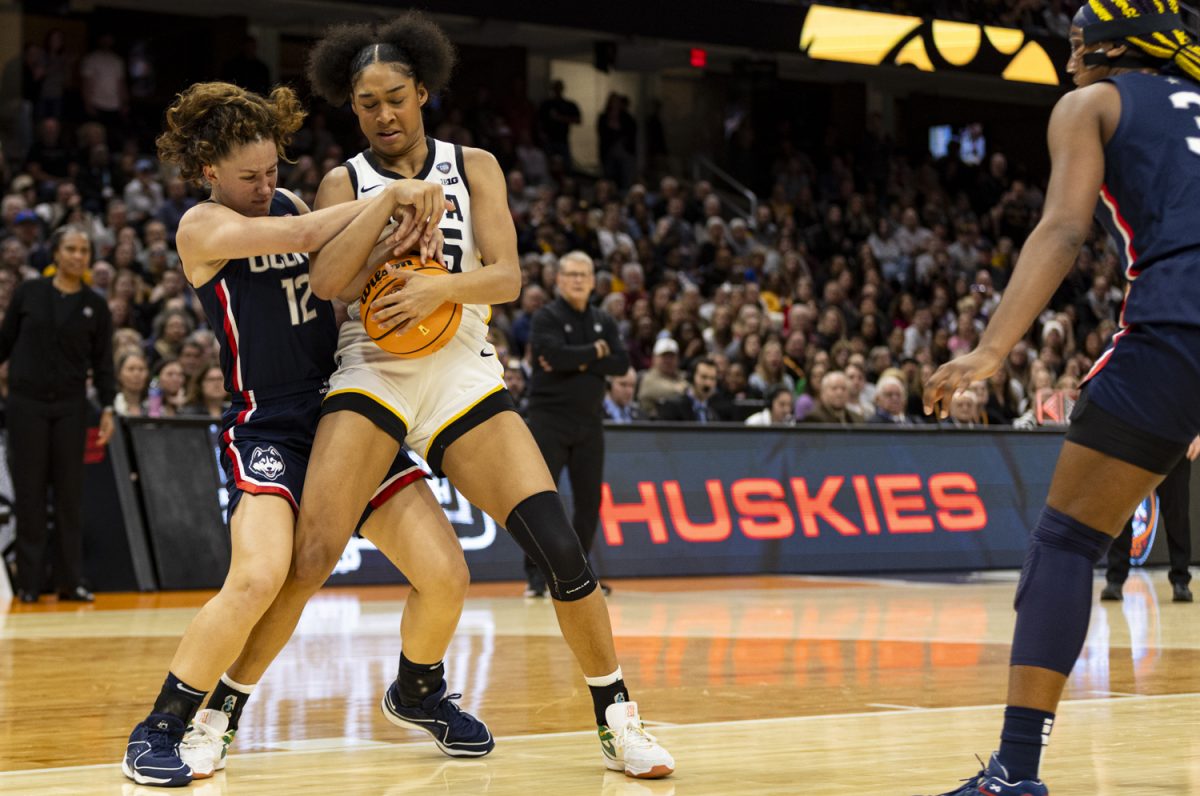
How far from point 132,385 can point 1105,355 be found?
30.0 feet

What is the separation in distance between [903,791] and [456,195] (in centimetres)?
213

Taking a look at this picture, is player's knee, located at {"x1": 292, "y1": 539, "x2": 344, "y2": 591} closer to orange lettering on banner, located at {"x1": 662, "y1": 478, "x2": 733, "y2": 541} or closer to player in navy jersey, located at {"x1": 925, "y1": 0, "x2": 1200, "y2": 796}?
player in navy jersey, located at {"x1": 925, "y1": 0, "x2": 1200, "y2": 796}

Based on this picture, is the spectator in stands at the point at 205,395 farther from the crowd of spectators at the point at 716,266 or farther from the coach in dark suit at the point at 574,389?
the coach in dark suit at the point at 574,389

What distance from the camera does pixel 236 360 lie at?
4758mm

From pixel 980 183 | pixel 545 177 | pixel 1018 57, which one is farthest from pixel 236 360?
pixel 980 183

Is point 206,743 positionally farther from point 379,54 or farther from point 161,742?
point 379,54

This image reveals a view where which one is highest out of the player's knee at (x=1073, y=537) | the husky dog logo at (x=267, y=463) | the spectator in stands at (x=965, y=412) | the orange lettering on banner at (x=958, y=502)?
the player's knee at (x=1073, y=537)

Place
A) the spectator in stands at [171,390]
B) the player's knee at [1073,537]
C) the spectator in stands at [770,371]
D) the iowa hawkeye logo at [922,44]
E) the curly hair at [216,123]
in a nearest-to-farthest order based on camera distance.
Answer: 1. the player's knee at [1073,537]
2. the curly hair at [216,123]
3. the spectator in stands at [171,390]
4. the spectator in stands at [770,371]
5. the iowa hawkeye logo at [922,44]

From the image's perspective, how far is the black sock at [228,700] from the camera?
4.73 m

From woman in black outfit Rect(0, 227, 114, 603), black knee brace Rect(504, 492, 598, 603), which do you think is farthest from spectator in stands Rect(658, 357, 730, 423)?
black knee brace Rect(504, 492, 598, 603)

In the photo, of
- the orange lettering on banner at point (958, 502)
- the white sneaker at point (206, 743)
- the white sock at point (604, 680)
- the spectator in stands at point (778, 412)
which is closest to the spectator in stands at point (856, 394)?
the spectator in stands at point (778, 412)

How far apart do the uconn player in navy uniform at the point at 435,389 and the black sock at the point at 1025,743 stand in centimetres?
110

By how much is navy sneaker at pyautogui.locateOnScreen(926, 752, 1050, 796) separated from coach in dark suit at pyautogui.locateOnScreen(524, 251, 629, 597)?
6944 mm

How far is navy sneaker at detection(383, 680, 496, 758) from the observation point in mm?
4879
